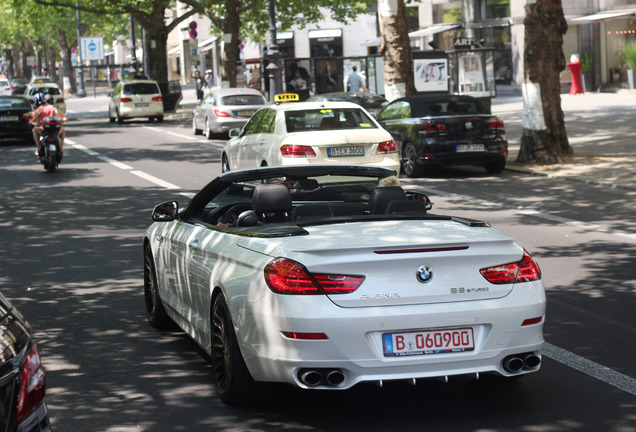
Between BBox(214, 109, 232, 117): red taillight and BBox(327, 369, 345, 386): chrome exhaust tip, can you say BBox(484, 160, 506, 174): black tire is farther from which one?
BBox(327, 369, 345, 386): chrome exhaust tip

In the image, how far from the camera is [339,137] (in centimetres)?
1689

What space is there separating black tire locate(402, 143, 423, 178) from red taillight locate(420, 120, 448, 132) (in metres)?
0.45

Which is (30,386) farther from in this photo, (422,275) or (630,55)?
(630,55)

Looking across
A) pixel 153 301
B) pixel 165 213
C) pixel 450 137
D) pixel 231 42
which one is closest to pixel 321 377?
pixel 165 213

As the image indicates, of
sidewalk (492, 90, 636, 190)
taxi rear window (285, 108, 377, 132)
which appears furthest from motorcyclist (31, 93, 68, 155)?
sidewalk (492, 90, 636, 190)

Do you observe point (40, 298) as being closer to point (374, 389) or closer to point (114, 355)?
point (114, 355)

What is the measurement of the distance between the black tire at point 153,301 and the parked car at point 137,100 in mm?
33152

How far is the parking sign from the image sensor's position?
8125 cm

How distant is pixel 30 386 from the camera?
366 centimetres

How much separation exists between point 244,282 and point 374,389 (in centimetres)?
113

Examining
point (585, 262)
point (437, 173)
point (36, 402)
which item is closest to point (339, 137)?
point (437, 173)

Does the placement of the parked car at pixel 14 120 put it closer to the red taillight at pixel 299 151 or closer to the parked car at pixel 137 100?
the parked car at pixel 137 100

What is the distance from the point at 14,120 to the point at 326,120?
16960 mm

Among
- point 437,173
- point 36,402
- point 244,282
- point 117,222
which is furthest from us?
point 437,173
